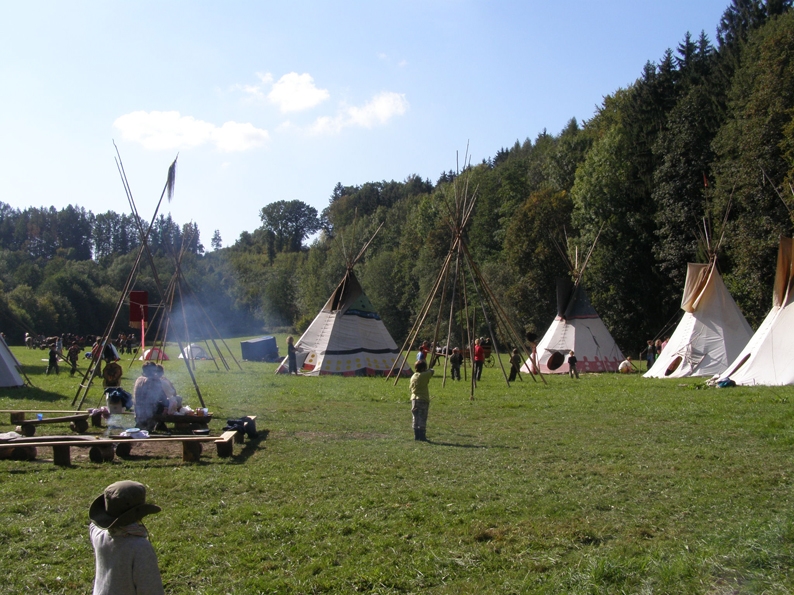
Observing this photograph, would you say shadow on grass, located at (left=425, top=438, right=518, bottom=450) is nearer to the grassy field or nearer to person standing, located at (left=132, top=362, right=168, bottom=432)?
the grassy field

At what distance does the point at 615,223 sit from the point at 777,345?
80.0ft

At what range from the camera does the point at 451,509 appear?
6.64 metres

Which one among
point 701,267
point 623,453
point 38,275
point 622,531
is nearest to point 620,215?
point 701,267

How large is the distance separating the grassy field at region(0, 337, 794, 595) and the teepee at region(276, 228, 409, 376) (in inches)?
485

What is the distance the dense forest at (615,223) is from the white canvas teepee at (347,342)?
1.90 meters

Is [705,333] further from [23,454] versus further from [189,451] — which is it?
[23,454]

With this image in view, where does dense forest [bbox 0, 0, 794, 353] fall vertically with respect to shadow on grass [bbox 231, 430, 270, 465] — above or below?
above

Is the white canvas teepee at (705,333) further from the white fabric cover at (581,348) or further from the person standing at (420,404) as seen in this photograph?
the person standing at (420,404)

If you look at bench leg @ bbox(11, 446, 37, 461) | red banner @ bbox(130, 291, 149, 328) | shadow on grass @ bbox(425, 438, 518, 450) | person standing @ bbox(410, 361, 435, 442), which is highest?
red banner @ bbox(130, 291, 149, 328)

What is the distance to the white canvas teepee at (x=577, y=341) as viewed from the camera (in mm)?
27453

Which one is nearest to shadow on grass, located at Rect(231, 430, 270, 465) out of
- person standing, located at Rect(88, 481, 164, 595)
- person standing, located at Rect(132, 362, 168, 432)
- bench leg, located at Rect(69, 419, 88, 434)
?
person standing, located at Rect(132, 362, 168, 432)

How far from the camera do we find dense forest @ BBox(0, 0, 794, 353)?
1180 inches

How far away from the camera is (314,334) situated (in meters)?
26.0

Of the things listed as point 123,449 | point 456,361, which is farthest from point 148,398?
point 456,361
